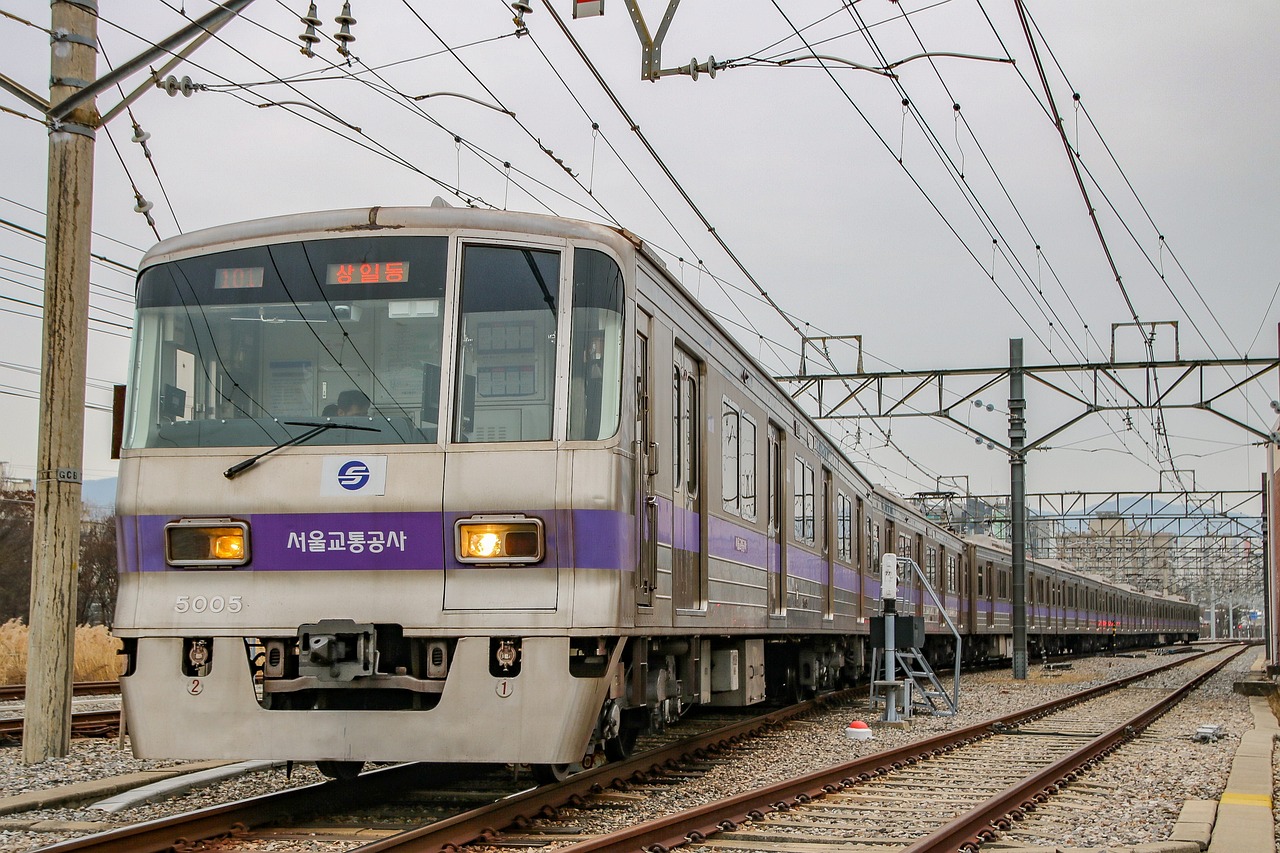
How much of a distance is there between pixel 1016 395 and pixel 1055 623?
16067 millimetres

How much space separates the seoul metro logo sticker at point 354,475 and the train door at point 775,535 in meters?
5.20

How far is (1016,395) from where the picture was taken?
2483cm

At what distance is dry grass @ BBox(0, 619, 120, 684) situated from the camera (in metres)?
18.9

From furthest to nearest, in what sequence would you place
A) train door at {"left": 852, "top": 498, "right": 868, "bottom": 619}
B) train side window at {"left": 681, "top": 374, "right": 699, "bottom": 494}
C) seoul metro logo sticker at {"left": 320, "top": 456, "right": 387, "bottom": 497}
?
train door at {"left": 852, "top": 498, "right": 868, "bottom": 619} < train side window at {"left": 681, "top": 374, "right": 699, "bottom": 494} < seoul metro logo sticker at {"left": 320, "top": 456, "right": 387, "bottom": 497}

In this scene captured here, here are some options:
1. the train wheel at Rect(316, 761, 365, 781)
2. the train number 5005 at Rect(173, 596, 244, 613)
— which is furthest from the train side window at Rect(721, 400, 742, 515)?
the train number 5005 at Rect(173, 596, 244, 613)

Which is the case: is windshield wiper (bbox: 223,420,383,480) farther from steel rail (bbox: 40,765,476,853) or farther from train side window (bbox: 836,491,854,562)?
train side window (bbox: 836,491,854,562)

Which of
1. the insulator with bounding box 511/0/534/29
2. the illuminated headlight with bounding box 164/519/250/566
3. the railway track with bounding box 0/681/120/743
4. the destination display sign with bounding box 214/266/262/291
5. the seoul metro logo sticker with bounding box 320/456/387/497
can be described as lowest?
the railway track with bounding box 0/681/120/743

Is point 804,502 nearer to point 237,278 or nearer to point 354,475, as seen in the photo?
point 354,475

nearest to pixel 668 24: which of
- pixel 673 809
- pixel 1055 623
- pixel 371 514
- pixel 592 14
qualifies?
pixel 592 14

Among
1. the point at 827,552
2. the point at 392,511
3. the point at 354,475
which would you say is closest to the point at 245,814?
the point at 392,511

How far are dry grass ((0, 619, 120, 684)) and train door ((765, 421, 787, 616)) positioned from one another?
35.3 ft

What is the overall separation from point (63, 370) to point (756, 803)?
610 cm

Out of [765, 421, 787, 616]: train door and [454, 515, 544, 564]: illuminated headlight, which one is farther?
[765, 421, 787, 616]: train door

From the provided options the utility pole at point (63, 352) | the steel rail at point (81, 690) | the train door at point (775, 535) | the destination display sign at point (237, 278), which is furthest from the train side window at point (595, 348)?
the steel rail at point (81, 690)
